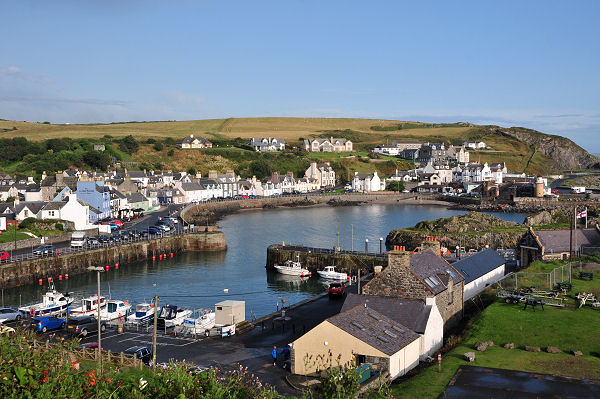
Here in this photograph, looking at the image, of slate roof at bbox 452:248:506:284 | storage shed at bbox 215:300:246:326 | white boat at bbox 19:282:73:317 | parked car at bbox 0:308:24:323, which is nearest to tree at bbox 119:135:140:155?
white boat at bbox 19:282:73:317

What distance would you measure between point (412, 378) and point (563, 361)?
585 cm

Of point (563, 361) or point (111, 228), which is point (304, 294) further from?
point (111, 228)

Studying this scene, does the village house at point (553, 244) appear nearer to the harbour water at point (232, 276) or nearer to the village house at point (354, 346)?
the harbour water at point (232, 276)

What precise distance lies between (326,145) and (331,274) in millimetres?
145997

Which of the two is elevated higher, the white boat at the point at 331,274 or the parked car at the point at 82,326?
the parked car at the point at 82,326

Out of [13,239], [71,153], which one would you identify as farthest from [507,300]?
[71,153]

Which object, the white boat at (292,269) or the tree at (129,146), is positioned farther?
the tree at (129,146)

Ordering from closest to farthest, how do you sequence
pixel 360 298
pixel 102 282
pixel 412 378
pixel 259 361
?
pixel 412 378 < pixel 259 361 < pixel 360 298 < pixel 102 282

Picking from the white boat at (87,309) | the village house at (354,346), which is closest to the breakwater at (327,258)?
the white boat at (87,309)

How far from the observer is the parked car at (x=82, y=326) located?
2998 centimetres

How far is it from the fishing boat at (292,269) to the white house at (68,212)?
1042 inches

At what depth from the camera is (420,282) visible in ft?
90.8

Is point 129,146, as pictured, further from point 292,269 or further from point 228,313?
point 228,313

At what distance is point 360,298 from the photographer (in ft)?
90.9
